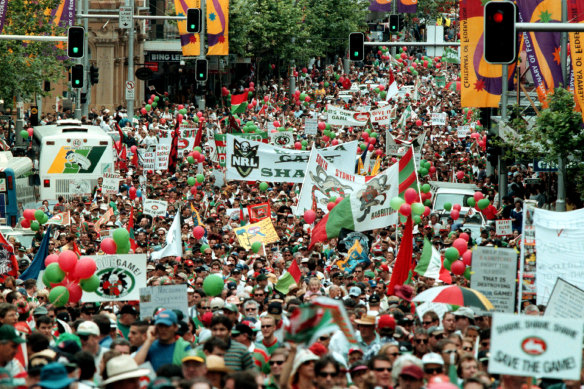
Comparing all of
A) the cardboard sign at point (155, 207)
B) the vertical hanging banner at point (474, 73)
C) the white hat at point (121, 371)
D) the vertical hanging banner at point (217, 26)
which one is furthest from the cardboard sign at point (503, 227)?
the vertical hanging banner at point (217, 26)

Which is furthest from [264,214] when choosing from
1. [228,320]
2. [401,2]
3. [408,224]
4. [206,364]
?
[401,2]

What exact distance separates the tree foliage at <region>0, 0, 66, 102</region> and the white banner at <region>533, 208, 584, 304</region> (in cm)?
2906

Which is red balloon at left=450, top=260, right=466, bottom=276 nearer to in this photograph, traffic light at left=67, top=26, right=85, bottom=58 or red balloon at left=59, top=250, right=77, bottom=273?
red balloon at left=59, top=250, right=77, bottom=273

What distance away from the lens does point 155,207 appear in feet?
76.6

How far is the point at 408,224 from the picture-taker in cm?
1535

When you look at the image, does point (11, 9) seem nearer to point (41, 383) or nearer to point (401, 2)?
point (401, 2)

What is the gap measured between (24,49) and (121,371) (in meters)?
33.1

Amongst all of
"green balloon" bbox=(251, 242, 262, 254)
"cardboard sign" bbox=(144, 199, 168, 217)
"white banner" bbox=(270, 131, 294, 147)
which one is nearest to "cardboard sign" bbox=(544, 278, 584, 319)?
"green balloon" bbox=(251, 242, 262, 254)

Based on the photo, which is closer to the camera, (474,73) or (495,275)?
(495,275)

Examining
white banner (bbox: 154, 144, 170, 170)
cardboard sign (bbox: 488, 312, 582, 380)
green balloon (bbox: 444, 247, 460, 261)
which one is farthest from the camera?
white banner (bbox: 154, 144, 170, 170)

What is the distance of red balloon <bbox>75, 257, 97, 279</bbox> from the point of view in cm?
1348

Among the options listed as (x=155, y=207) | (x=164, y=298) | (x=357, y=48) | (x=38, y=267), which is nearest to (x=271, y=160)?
(x=155, y=207)

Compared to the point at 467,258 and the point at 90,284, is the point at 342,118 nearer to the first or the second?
the point at 467,258

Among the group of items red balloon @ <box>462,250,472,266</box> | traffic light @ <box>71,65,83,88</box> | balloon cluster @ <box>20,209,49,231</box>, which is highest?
traffic light @ <box>71,65,83,88</box>
